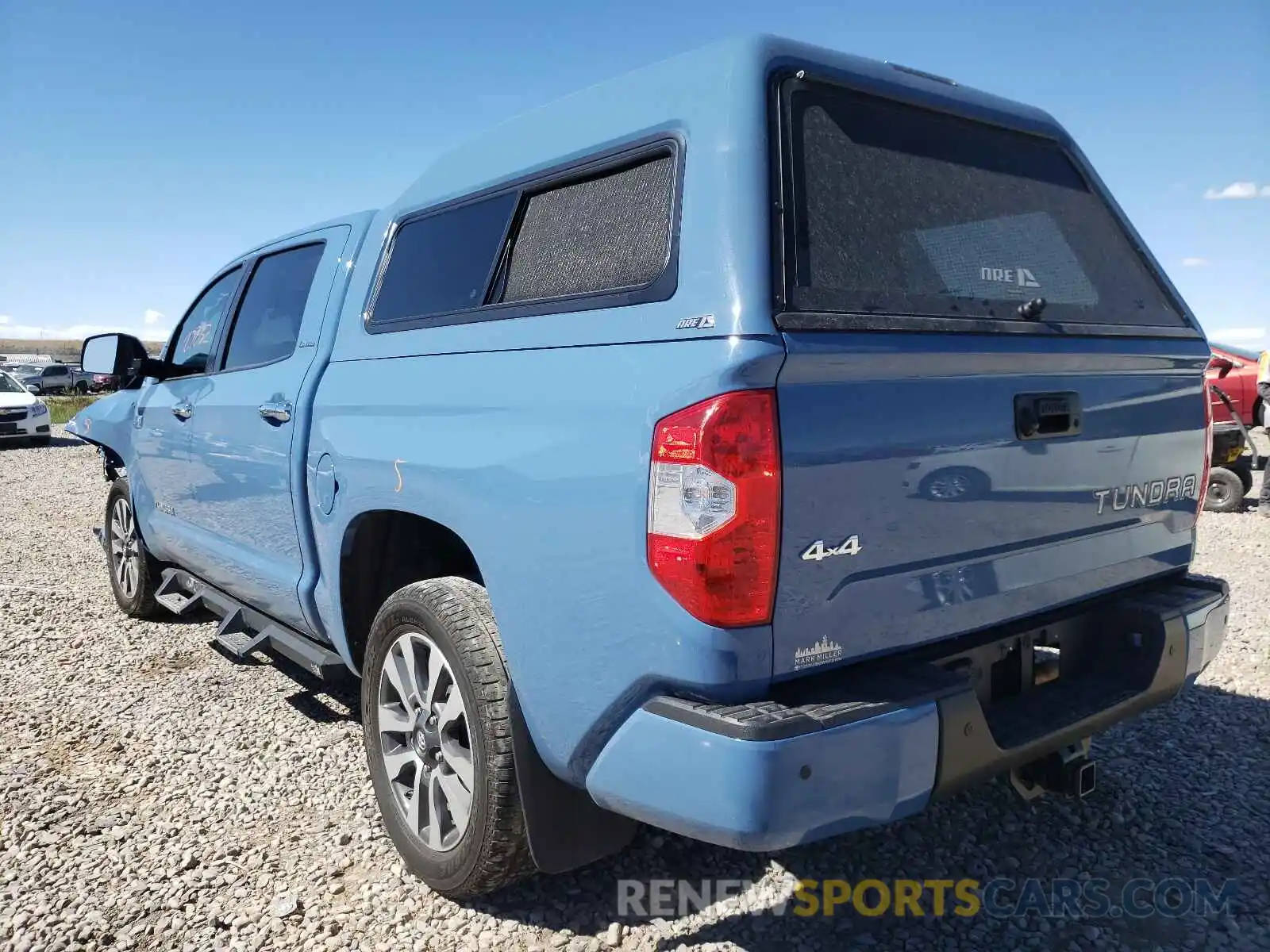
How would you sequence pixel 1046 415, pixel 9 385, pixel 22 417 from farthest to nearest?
pixel 9 385 < pixel 22 417 < pixel 1046 415

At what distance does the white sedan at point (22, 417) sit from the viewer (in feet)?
58.1

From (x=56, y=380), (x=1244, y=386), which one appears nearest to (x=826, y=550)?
(x=1244, y=386)

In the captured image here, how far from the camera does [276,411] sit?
3385 millimetres

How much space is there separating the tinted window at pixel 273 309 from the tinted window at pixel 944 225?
89.5 inches

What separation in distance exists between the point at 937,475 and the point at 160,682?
13.2 feet

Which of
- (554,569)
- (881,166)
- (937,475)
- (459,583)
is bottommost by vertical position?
(459,583)

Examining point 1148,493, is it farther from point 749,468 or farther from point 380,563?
point 380,563

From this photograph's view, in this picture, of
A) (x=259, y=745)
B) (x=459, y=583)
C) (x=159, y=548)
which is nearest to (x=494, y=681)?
(x=459, y=583)

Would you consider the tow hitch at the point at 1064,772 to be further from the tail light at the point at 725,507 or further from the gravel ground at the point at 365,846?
the tail light at the point at 725,507

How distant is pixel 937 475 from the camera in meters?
2.01

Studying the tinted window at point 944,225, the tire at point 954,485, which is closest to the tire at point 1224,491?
the tinted window at point 944,225

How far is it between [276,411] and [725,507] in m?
2.24

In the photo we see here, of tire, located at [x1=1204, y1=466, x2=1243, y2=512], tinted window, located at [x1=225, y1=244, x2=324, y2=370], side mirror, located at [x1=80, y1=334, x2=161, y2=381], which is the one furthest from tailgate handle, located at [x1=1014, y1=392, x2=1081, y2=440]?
tire, located at [x1=1204, y1=466, x2=1243, y2=512]

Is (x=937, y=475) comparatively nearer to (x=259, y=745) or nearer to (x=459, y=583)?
(x=459, y=583)
